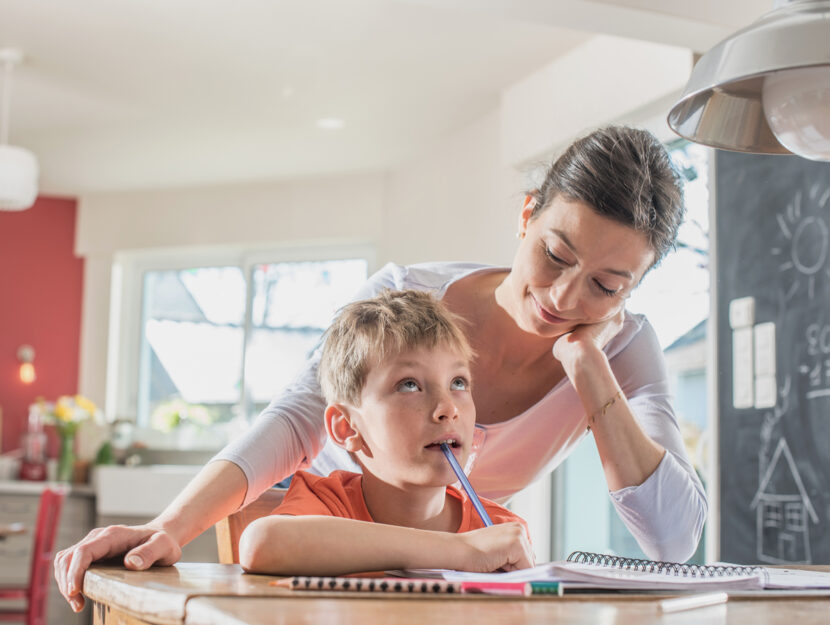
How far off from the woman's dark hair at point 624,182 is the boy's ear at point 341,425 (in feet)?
1.37

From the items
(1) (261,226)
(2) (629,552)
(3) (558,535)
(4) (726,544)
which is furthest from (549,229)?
(1) (261,226)

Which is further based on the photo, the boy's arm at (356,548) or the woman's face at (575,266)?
the woman's face at (575,266)

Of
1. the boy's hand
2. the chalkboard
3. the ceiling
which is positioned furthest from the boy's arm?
the ceiling

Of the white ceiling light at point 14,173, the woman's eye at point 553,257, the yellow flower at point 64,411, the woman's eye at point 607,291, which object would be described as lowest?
the yellow flower at point 64,411

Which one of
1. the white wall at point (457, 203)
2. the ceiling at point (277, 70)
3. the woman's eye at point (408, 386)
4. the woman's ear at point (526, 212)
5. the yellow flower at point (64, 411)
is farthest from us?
the yellow flower at point (64, 411)

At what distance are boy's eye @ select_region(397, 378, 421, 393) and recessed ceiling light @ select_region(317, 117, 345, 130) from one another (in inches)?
147

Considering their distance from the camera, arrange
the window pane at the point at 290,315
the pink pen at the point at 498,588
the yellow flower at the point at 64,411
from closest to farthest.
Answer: the pink pen at the point at 498,588 < the yellow flower at the point at 64,411 < the window pane at the point at 290,315

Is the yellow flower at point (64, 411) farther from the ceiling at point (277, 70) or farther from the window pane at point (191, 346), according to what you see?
the ceiling at point (277, 70)

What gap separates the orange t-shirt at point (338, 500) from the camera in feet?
3.37

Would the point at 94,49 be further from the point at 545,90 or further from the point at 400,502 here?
the point at 400,502

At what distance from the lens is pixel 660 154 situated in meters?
1.36

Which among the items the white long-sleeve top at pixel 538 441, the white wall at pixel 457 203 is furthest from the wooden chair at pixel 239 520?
the white wall at pixel 457 203

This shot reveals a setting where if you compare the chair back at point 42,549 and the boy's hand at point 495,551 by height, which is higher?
the boy's hand at point 495,551

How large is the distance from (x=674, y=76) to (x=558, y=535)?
1992 millimetres
